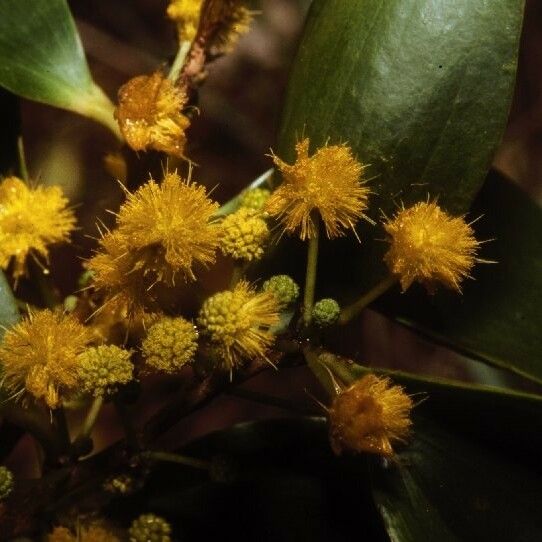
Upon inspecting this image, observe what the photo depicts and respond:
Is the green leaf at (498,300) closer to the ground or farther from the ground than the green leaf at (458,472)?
farther from the ground

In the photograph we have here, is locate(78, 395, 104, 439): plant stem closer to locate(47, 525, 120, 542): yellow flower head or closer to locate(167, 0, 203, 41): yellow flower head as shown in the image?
locate(47, 525, 120, 542): yellow flower head

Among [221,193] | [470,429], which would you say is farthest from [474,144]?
[221,193]

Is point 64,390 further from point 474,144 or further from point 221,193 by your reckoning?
point 221,193

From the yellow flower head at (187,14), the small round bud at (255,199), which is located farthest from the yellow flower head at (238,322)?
the yellow flower head at (187,14)

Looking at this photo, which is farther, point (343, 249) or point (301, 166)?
point (343, 249)

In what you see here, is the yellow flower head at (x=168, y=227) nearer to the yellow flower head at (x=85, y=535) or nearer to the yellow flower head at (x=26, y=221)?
the yellow flower head at (x=26, y=221)
